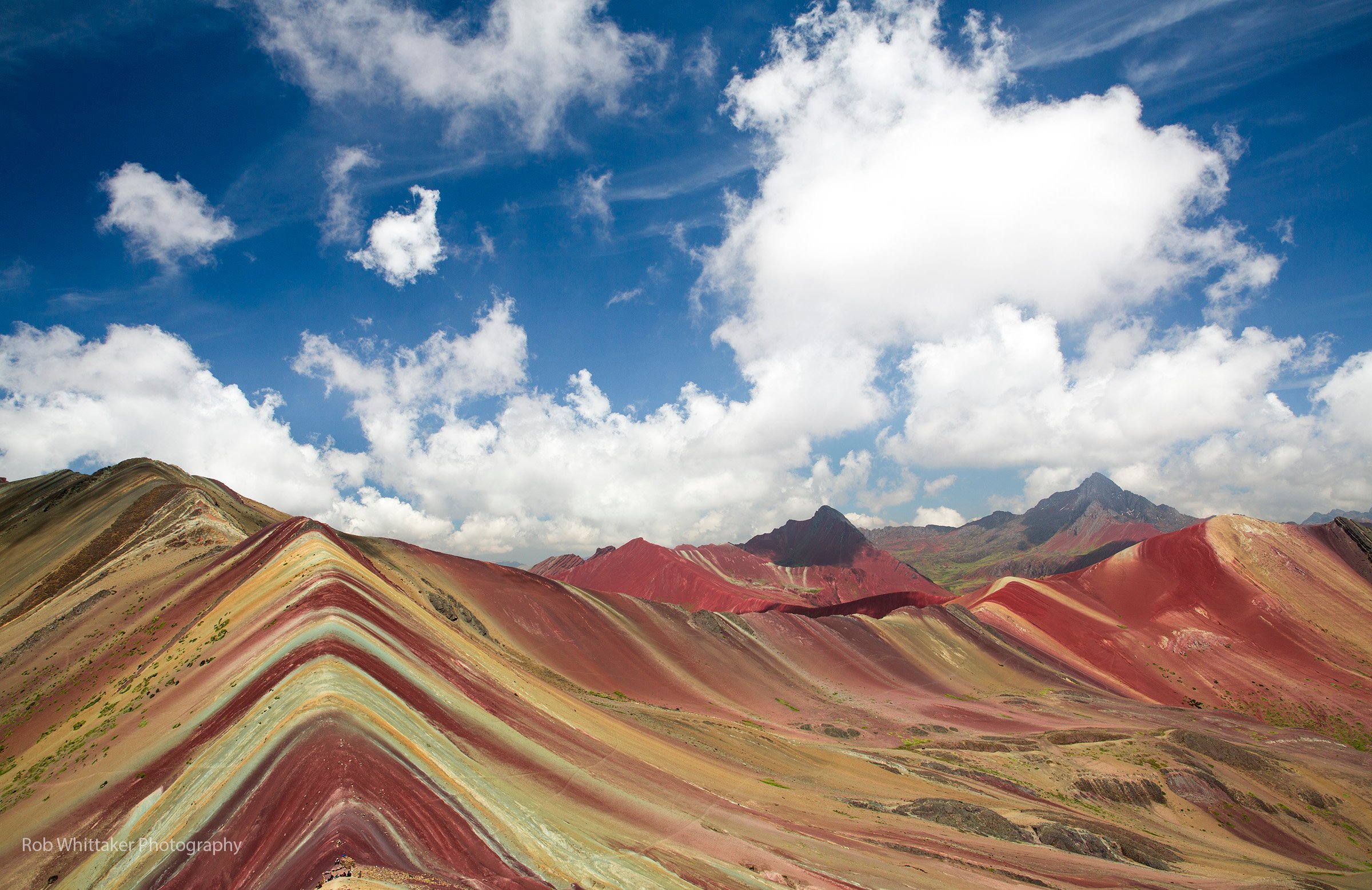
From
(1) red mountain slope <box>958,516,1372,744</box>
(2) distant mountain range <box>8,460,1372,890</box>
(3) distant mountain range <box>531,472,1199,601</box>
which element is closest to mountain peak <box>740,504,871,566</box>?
(3) distant mountain range <box>531,472,1199,601</box>

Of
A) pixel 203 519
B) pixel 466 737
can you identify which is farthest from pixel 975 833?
pixel 203 519

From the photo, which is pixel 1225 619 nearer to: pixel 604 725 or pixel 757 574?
pixel 604 725

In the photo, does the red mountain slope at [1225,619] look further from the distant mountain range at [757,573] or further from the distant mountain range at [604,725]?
the distant mountain range at [757,573]

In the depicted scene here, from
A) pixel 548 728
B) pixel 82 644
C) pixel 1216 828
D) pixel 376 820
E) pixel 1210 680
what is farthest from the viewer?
pixel 1210 680

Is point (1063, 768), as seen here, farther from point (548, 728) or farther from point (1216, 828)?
point (548, 728)

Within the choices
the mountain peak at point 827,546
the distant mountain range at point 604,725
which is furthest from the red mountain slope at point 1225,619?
the mountain peak at point 827,546

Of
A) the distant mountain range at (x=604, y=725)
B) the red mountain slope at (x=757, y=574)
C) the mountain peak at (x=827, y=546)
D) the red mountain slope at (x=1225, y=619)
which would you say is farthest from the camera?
the mountain peak at (x=827, y=546)
